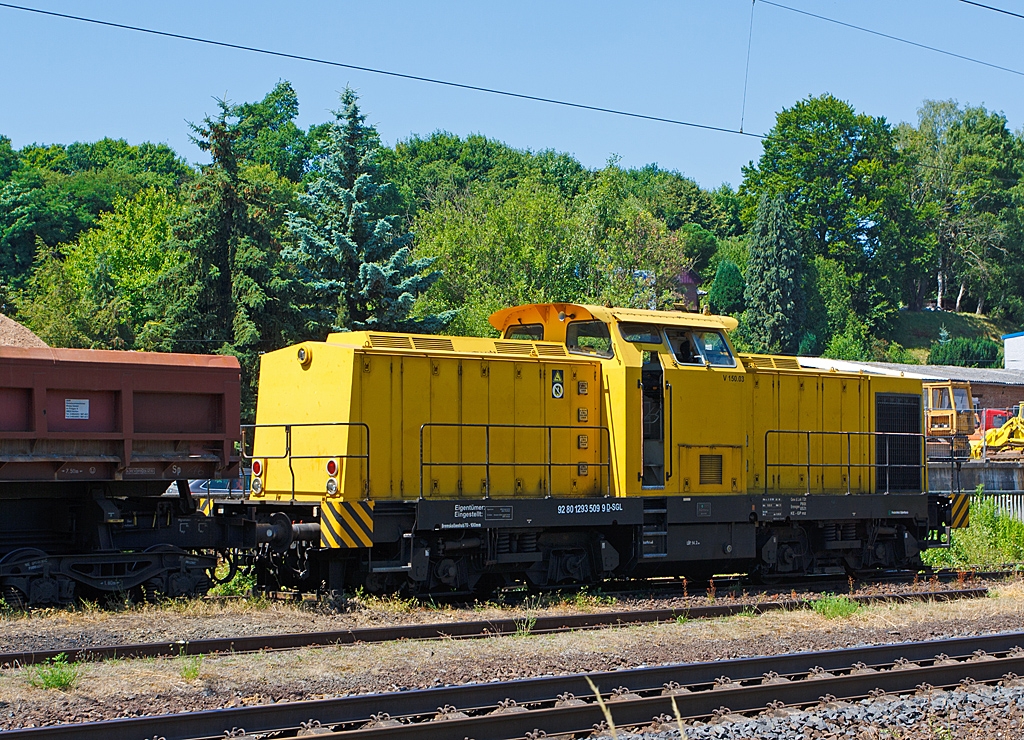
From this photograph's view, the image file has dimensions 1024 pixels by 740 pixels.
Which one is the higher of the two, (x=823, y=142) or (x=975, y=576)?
(x=823, y=142)

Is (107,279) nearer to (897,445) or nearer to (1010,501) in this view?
(1010,501)

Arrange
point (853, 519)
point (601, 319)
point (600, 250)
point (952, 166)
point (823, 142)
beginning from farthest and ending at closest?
point (952, 166), point (823, 142), point (600, 250), point (853, 519), point (601, 319)

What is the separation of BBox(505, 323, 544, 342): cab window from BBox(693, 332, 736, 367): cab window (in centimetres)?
220

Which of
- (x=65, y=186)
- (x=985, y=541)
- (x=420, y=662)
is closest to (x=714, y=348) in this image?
(x=420, y=662)

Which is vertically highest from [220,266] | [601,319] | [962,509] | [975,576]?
[220,266]

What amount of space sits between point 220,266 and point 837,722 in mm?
26798

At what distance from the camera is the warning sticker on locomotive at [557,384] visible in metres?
13.7

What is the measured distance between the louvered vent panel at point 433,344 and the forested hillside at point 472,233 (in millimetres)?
15993

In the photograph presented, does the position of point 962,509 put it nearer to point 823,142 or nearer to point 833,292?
point 833,292

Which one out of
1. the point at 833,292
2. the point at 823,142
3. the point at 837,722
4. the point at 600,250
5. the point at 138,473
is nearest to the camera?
the point at 837,722

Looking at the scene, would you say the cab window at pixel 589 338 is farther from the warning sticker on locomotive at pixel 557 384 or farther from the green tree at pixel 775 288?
the green tree at pixel 775 288

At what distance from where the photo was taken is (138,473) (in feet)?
39.0

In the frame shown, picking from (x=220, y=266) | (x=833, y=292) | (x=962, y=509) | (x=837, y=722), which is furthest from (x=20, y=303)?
(x=833, y=292)

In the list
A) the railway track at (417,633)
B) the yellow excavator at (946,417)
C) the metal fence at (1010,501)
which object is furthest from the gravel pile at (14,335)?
the yellow excavator at (946,417)
